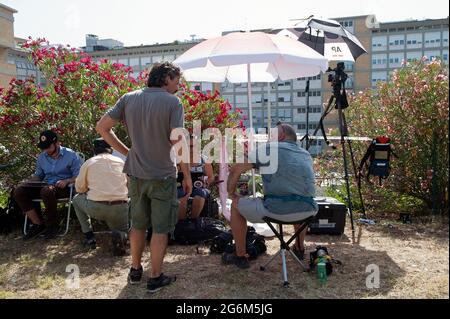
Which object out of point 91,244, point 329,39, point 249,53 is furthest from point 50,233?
point 329,39

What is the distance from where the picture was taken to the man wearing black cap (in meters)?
4.57

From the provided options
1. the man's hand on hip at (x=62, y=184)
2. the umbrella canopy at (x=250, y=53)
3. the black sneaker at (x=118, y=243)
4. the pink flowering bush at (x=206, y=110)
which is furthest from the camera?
the pink flowering bush at (x=206, y=110)

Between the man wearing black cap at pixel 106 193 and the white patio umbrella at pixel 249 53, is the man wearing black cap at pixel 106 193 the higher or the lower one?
the lower one

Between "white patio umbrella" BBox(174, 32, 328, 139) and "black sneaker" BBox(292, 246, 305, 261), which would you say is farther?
"black sneaker" BBox(292, 246, 305, 261)

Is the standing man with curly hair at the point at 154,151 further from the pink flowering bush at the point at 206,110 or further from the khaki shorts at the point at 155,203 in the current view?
the pink flowering bush at the point at 206,110

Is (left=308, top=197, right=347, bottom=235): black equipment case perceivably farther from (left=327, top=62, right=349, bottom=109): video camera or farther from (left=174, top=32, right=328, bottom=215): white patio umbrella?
(left=174, top=32, right=328, bottom=215): white patio umbrella

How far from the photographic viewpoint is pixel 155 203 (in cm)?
342

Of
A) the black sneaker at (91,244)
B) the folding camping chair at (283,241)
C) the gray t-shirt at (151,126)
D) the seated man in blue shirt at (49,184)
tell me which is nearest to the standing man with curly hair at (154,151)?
the gray t-shirt at (151,126)

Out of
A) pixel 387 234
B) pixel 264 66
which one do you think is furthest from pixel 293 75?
pixel 387 234

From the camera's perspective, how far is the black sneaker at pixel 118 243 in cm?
447

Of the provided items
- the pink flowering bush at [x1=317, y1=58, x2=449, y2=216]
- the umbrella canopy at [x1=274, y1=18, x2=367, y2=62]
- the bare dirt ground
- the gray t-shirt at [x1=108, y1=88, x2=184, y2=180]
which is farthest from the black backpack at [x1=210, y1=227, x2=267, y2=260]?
the umbrella canopy at [x1=274, y1=18, x2=367, y2=62]

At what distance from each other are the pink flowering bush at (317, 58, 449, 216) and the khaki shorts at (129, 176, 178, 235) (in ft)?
11.6

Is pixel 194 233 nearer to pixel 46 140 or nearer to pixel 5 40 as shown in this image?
pixel 46 140
